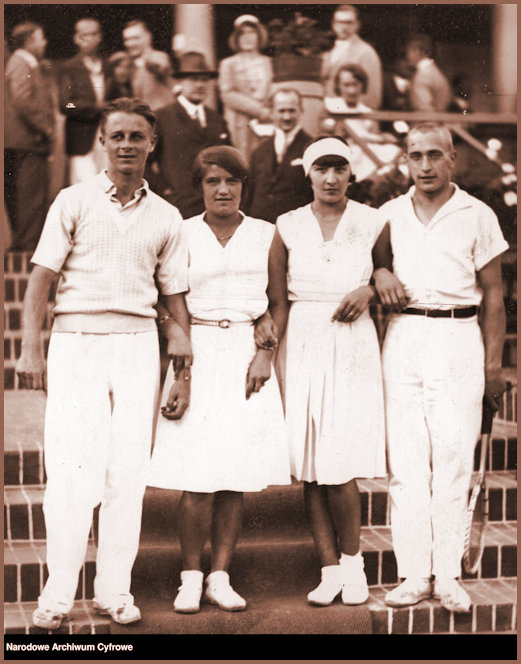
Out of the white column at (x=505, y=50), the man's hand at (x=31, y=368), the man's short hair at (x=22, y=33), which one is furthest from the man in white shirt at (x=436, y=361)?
the man's short hair at (x=22, y=33)

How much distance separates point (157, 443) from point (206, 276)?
778 millimetres

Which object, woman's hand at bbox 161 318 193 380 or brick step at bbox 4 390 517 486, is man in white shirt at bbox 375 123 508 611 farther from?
woman's hand at bbox 161 318 193 380

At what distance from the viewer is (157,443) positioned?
186 inches

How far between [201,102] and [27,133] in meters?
0.93

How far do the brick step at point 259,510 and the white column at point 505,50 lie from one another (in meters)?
2.07

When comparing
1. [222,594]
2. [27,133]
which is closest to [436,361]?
[222,594]

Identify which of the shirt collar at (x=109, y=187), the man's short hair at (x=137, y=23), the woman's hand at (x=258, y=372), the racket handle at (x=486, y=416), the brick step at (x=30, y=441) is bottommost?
the brick step at (x=30, y=441)

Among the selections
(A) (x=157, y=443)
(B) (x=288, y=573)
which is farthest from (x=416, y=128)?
(B) (x=288, y=573)

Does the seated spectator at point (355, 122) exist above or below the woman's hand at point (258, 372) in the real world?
above

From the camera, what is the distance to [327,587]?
4.79 metres

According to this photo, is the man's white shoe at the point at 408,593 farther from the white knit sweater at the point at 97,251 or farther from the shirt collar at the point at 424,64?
the shirt collar at the point at 424,64

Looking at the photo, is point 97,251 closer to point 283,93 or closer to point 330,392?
point 330,392

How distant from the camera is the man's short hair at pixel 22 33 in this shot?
5.10 m

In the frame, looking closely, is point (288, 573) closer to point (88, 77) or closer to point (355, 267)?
point (355, 267)
